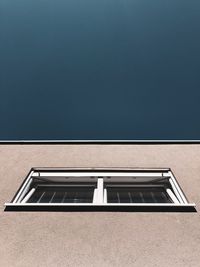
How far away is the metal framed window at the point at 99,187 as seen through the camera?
4.40m

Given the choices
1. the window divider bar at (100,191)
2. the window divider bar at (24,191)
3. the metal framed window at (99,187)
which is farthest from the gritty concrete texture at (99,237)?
the window divider bar at (100,191)

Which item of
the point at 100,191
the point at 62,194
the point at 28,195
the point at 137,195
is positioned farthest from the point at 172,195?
the point at 28,195

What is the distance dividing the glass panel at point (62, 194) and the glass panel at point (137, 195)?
33 centimetres

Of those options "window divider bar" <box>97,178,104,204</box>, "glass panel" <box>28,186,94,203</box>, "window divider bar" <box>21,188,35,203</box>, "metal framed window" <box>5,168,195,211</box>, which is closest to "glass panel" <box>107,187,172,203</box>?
"metal framed window" <box>5,168,195,211</box>

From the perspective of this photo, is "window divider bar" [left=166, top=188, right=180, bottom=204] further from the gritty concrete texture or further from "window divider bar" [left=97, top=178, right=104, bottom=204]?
"window divider bar" [left=97, top=178, right=104, bottom=204]

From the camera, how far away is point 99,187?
4.65 meters

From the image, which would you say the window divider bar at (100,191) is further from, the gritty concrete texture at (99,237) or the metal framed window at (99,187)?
the gritty concrete texture at (99,237)

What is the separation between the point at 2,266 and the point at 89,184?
227 cm

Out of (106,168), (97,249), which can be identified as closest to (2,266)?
(97,249)

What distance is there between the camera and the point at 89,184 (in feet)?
16.1

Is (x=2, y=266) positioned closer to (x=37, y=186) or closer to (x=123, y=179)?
(x=37, y=186)

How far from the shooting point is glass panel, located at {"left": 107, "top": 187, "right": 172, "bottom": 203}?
442 centimetres

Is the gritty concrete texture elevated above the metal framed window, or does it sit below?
below

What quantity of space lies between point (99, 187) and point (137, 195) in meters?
0.60
